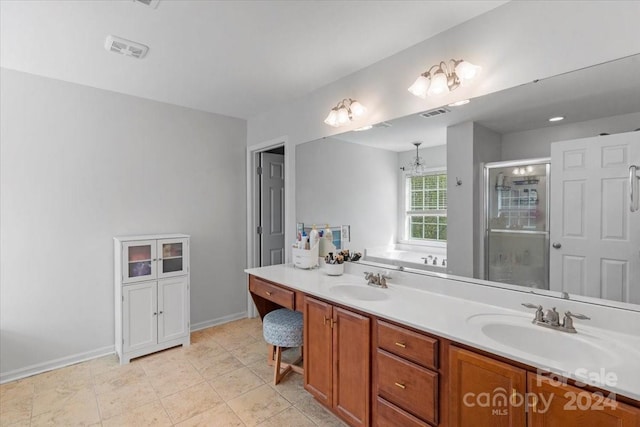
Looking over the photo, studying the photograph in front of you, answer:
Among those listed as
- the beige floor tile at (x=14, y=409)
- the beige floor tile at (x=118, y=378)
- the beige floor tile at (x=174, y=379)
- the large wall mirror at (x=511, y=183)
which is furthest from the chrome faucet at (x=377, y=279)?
the beige floor tile at (x=14, y=409)

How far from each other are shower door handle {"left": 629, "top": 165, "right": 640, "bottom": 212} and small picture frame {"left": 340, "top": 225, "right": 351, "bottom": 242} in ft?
5.44

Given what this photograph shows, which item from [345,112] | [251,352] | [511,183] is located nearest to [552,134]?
[511,183]

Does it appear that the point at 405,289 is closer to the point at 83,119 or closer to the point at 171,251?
the point at 171,251

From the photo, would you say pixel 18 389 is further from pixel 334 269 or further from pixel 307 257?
pixel 334 269

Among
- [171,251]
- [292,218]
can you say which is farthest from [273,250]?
[171,251]

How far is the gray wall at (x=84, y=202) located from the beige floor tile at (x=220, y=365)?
0.80 meters

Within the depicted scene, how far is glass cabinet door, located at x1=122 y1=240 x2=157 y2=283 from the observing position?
8.73 ft

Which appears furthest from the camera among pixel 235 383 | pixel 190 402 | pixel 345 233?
pixel 345 233

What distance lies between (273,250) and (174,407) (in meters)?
2.03

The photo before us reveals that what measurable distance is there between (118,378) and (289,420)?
5.02 feet

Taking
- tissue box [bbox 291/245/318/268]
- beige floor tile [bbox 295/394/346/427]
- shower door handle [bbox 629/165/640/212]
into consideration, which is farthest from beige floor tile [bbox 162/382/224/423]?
shower door handle [bbox 629/165/640/212]

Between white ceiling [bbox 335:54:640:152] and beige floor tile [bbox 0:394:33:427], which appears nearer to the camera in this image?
white ceiling [bbox 335:54:640:152]

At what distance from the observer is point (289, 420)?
1.92 m

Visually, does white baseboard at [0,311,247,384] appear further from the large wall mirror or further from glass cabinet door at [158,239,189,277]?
the large wall mirror
